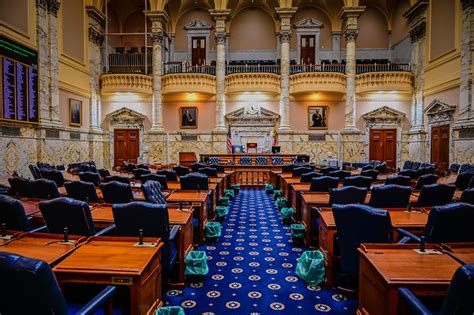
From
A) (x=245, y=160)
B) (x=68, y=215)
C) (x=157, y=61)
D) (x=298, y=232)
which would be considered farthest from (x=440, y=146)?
(x=68, y=215)

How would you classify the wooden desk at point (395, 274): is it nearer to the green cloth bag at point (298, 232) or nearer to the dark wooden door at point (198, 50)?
the green cloth bag at point (298, 232)

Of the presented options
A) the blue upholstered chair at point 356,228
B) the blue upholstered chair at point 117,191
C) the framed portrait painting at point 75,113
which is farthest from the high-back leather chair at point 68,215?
the framed portrait painting at point 75,113

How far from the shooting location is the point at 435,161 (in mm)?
13328

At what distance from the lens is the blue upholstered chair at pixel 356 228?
9.12 feet

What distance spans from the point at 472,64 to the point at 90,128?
640 inches

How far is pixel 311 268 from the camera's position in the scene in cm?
355

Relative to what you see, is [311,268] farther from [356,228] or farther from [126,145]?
[126,145]

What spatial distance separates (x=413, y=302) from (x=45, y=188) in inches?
193

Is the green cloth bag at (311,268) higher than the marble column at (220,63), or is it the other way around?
the marble column at (220,63)

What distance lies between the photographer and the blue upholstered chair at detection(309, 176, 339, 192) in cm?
527

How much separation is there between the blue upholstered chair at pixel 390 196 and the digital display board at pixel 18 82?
1032 centimetres

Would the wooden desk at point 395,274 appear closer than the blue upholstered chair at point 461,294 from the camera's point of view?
No

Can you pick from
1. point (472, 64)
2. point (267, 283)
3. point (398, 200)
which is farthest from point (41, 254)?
point (472, 64)

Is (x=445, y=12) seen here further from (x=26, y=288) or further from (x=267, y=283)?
(x=26, y=288)
